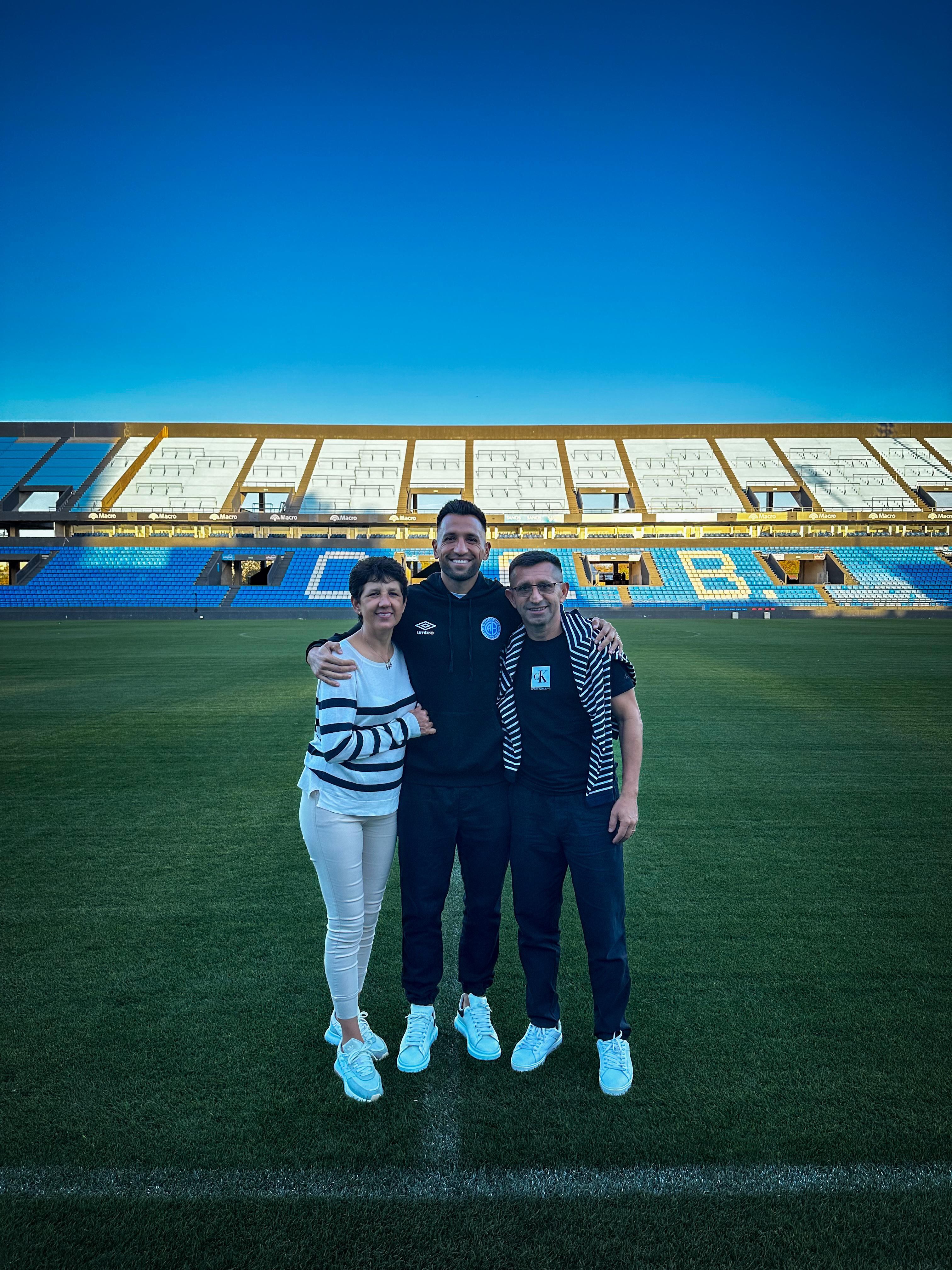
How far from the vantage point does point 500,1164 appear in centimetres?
212

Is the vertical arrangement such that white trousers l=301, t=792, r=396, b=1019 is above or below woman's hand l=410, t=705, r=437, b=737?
below

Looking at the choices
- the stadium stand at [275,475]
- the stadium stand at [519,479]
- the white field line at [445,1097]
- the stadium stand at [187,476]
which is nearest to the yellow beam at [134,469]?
the stadium stand at [187,476]

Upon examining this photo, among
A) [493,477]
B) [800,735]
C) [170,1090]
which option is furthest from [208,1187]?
[493,477]

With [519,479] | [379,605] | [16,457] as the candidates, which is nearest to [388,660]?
[379,605]

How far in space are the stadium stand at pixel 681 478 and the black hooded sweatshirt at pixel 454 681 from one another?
144ft

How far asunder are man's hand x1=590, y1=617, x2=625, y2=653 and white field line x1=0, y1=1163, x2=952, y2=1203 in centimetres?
157

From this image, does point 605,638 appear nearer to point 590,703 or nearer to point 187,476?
point 590,703

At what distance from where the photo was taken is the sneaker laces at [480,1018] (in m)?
2.72

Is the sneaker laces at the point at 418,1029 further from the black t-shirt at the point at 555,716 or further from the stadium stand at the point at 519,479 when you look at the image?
the stadium stand at the point at 519,479

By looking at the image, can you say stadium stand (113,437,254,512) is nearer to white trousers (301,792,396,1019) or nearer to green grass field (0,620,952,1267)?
green grass field (0,620,952,1267)

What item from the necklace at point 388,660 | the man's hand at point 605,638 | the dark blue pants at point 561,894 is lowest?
the dark blue pants at point 561,894

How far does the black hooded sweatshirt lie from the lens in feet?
8.69

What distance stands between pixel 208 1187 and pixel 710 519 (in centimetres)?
4576

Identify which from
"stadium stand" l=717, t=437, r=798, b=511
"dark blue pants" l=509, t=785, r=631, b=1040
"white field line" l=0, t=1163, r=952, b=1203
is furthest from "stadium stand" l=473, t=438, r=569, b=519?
"white field line" l=0, t=1163, r=952, b=1203
